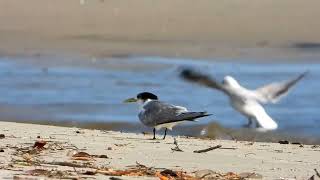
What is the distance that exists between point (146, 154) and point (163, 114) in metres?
1.83

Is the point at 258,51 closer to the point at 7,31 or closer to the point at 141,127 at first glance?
the point at 7,31

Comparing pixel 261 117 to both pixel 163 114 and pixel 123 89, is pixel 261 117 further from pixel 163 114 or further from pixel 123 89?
pixel 123 89

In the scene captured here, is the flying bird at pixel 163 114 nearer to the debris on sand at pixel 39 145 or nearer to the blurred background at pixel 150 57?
the blurred background at pixel 150 57

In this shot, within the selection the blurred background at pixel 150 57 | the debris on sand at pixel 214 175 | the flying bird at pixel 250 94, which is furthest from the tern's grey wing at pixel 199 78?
the debris on sand at pixel 214 175

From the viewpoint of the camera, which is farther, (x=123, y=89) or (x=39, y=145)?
(x=123, y=89)

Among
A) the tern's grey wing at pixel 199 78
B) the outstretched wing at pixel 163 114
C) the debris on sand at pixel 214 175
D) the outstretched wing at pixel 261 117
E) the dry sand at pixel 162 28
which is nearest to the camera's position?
the debris on sand at pixel 214 175

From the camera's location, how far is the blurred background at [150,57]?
11766 millimetres

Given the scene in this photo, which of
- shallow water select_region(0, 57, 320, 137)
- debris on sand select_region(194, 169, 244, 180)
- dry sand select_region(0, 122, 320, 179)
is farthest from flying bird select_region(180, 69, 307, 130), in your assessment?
debris on sand select_region(194, 169, 244, 180)

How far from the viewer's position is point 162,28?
20594 millimetres

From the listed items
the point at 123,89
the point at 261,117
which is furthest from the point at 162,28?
the point at 261,117

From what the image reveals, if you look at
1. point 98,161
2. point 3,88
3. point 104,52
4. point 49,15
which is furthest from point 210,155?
point 49,15

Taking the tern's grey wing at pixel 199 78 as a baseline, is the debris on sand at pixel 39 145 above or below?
below

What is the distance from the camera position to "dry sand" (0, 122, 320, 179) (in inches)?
244

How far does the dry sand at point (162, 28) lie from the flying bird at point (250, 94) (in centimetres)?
616
